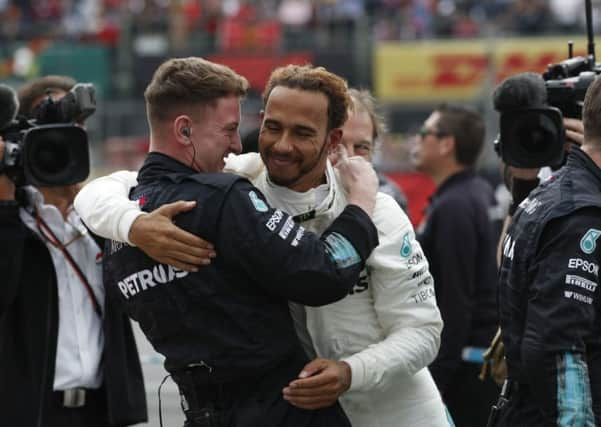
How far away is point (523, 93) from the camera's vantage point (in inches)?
148

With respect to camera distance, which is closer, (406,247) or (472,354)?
(406,247)

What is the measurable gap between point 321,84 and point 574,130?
3.45 feet

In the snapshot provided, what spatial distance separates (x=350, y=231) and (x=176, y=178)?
0.48 metres

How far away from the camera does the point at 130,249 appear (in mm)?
3180

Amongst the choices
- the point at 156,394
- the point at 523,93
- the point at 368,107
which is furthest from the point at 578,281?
the point at 156,394

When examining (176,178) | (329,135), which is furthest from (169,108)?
(329,135)

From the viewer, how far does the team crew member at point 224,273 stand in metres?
2.97

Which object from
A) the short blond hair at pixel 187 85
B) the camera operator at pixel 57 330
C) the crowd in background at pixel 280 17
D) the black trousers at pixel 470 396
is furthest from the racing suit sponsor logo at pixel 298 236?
the crowd in background at pixel 280 17

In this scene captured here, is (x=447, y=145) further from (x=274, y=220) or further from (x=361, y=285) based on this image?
(x=274, y=220)

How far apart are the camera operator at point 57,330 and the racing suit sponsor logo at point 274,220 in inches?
51.3

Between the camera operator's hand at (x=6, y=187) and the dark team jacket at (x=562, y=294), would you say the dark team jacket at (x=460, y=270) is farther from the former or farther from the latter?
the dark team jacket at (x=562, y=294)

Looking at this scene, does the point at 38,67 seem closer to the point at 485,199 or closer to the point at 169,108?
→ the point at 485,199

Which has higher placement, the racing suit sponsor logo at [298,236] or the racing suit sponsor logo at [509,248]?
the racing suit sponsor logo at [298,236]

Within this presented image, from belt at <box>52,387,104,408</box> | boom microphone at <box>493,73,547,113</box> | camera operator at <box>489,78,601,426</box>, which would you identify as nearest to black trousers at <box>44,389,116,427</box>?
belt at <box>52,387,104,408</box>
